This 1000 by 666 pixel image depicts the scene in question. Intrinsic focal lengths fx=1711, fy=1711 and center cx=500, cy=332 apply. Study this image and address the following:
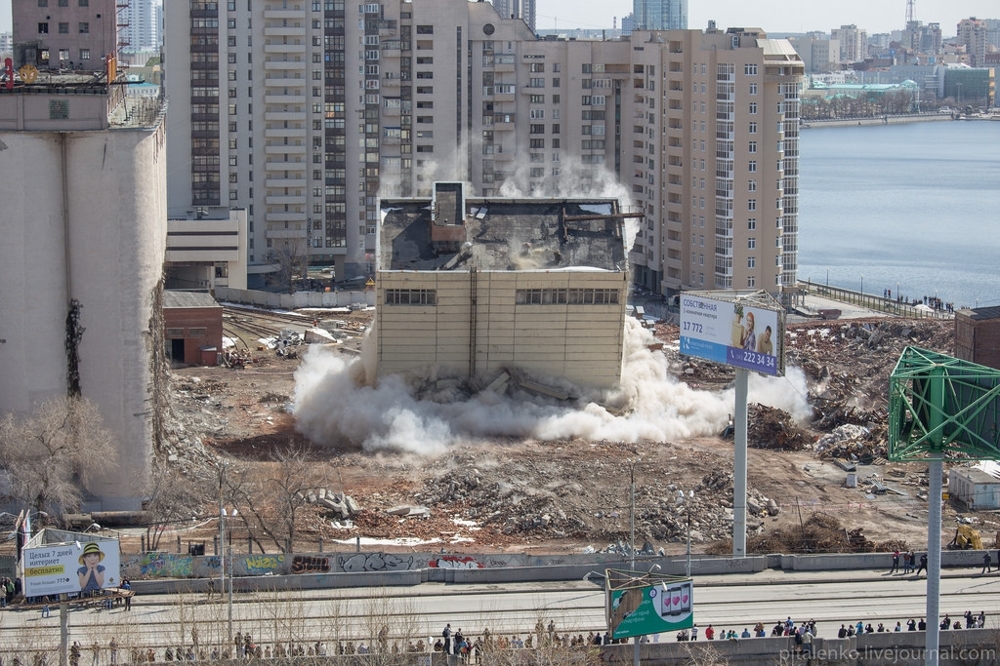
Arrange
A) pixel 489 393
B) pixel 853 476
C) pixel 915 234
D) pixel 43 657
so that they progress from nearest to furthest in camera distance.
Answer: pixel 43 657 → pixel 853 476 → pixel 489 393 → pixel 915 234

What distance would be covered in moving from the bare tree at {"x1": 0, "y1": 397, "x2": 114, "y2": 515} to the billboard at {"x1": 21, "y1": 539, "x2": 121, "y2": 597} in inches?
452

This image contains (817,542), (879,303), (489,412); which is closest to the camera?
(817,542)

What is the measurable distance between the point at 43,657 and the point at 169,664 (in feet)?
8.93

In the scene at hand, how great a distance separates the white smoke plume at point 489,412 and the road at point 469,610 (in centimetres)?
1853

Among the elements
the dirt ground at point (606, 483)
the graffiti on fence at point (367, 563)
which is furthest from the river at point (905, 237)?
the graffiti on fence at point (367, 563)

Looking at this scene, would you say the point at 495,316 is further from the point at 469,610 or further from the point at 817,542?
the point at 469,610

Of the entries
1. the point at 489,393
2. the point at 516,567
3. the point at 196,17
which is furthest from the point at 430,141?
the point at 516,567

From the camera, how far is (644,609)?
3584 cm

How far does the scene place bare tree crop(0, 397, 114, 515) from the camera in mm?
51312

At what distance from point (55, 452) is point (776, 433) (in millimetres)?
28041

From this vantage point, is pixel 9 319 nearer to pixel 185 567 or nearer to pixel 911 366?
pixel 185 567

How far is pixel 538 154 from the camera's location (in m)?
111

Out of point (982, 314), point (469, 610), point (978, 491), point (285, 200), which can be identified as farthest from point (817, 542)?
point (285, 200)

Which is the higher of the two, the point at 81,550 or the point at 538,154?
the point at 538,154
